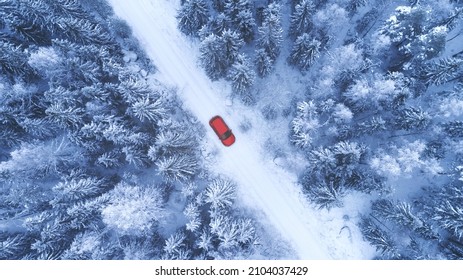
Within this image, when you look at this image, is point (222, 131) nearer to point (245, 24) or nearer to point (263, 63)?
point (263, 63)

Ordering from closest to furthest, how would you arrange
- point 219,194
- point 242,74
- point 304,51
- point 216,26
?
point 219,194 → point 242,74 → point 304,51 → point 216,26

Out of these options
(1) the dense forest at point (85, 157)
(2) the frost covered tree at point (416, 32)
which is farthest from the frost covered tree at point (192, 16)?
(2) the frost covered tree at point (416, 32)

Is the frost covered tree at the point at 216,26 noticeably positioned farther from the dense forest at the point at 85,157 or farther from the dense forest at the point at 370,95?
the dense forest at the point at 85,157

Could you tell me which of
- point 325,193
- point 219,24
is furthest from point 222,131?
point 325,193

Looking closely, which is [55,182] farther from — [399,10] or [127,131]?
[399,10]

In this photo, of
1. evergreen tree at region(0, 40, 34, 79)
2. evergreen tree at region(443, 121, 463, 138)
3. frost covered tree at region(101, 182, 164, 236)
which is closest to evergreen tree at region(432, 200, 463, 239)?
evergreen tree at region(443, 121, 463, 138)

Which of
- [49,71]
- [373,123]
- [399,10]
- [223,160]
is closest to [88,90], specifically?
[49,71]
